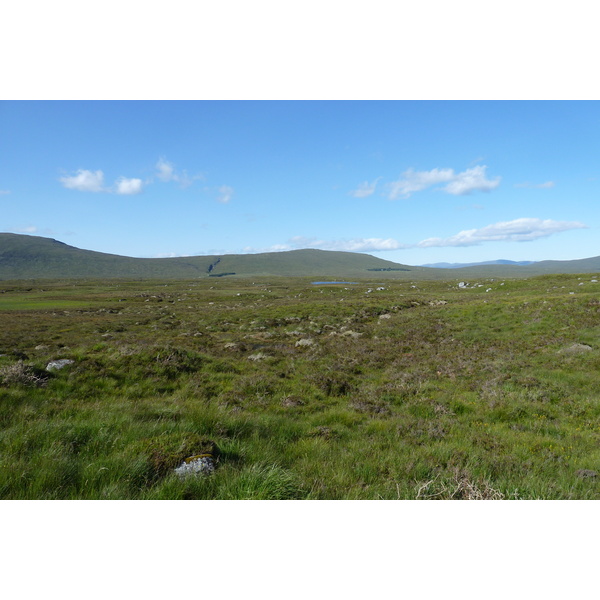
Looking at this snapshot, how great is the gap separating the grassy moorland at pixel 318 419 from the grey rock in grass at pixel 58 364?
8.6 inches

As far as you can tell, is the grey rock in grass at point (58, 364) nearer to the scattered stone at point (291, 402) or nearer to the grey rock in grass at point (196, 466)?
the scattered stone at point (291, 402)

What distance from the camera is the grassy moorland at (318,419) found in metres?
3.96

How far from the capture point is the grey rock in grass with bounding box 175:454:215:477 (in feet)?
13.1

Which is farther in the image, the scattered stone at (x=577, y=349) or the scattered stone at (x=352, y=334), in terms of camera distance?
the scattered stone at (x=352, y=334)

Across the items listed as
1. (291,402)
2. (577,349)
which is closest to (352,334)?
(577,349)

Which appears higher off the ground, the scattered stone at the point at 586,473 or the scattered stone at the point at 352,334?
the scattered stone at the point at 586,473

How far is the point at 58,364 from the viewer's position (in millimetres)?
10031

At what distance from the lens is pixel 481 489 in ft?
13.9

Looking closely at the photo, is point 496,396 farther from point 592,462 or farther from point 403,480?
point 403,480

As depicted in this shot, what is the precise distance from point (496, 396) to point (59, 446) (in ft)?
36.4

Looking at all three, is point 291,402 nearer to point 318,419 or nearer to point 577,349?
point 318,419

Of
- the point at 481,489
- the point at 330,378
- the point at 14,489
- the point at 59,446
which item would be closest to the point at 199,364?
the point at 330,378

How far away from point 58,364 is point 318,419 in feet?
28.8

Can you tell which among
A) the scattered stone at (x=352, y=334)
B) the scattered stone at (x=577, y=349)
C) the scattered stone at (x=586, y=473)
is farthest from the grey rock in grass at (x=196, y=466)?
the scattered stone at (x=352, y=334)
